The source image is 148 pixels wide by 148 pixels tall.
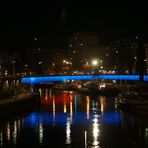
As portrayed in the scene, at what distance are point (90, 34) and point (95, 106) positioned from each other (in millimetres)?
58863

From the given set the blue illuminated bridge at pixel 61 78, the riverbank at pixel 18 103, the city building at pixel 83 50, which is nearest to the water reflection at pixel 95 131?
the riverbank at pixel 18 103

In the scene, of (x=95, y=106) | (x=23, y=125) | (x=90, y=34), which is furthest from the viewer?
(x=90, y=34)

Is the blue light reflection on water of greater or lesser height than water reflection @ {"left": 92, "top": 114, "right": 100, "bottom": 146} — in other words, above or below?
above

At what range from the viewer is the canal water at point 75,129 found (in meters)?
22.7

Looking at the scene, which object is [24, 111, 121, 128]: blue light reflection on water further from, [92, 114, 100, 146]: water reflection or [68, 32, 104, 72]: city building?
[68, 32, 104, 72]: city building

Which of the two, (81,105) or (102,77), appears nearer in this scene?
(81,105)

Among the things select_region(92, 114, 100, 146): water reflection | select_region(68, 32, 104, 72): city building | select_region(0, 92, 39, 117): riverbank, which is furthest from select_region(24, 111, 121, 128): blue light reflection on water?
select_region(68, 32, 104, 72): city building

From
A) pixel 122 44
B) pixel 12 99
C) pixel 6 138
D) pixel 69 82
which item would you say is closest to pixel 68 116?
pixel 12 99

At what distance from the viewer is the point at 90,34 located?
9600 centimetres

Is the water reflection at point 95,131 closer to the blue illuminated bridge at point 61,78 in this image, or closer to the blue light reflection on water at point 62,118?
the blue light reflection on water at point 62,118

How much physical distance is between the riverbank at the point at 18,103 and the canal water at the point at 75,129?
76cm

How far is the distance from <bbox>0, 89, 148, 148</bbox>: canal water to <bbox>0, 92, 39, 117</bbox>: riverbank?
76cm

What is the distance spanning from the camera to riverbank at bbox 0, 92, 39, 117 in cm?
3205

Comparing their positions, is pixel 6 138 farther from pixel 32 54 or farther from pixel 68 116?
pixel 32 54
